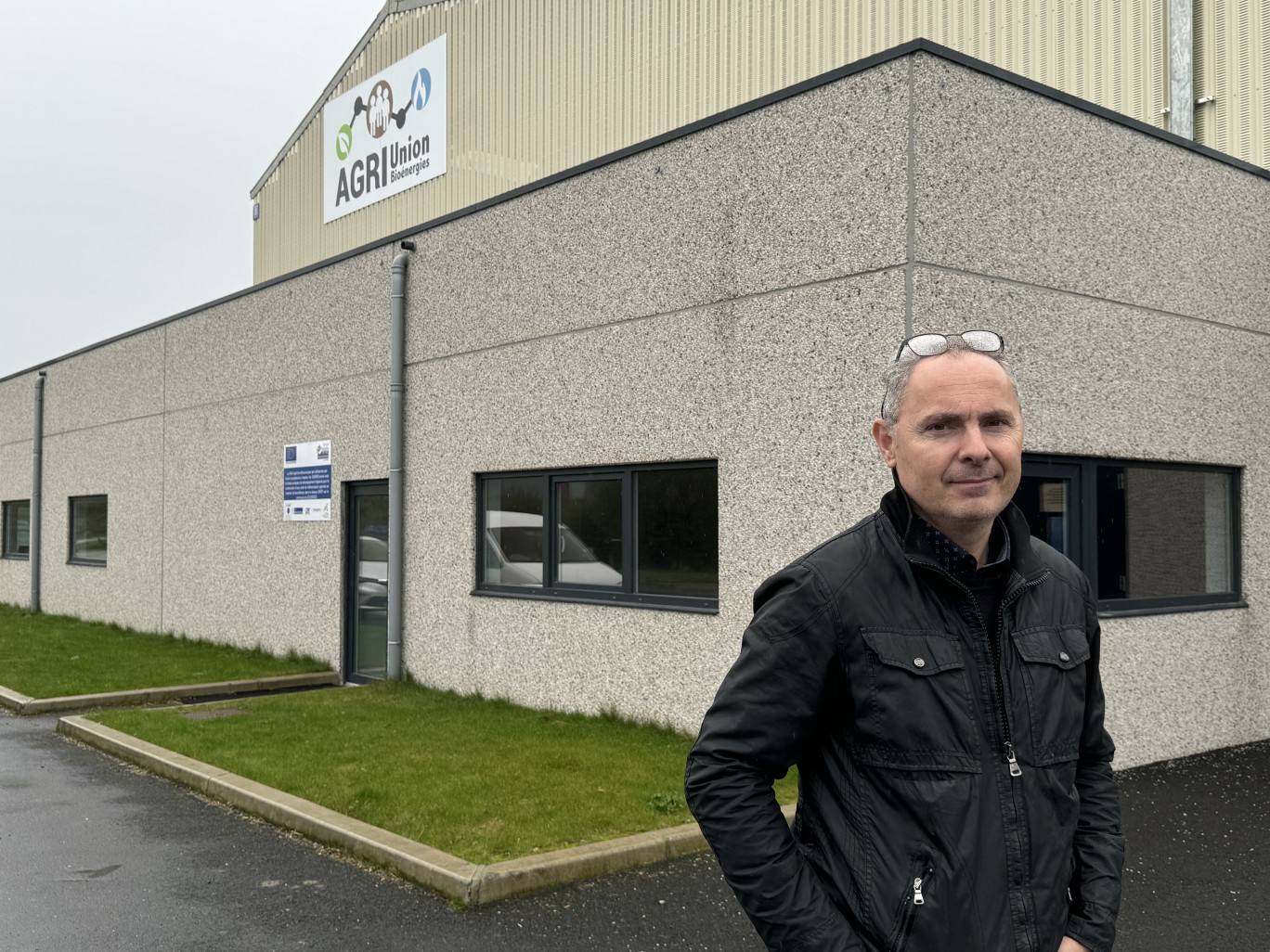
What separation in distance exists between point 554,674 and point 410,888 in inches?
168

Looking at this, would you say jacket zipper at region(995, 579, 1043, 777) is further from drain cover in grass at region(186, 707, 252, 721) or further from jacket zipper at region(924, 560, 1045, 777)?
drain cover in grass at region(186, 707, 252, 721)

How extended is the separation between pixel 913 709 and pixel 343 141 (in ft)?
65.3

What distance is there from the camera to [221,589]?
47.0ft

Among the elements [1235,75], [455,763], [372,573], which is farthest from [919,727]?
[372,573]

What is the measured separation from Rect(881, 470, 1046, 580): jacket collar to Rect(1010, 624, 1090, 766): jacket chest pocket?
0.12 m

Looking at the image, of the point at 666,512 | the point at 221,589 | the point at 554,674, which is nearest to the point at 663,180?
the point at 666,512

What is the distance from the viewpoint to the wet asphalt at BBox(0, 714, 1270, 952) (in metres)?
4.81

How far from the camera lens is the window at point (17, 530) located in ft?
68.9

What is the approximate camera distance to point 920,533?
218 cm

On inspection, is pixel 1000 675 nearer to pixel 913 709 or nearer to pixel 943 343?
pixel 913 709

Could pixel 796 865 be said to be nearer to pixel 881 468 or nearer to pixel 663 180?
pixel 881 468

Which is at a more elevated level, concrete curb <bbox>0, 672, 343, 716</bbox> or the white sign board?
the white sign board

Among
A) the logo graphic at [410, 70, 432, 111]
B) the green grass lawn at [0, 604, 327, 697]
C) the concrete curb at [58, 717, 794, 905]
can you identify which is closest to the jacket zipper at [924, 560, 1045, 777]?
the concrete curb at [58, 717, 794, 905]

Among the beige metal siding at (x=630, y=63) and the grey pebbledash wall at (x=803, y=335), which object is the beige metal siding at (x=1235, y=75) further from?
the grey pebbledash wall at (x=803, y=335)
